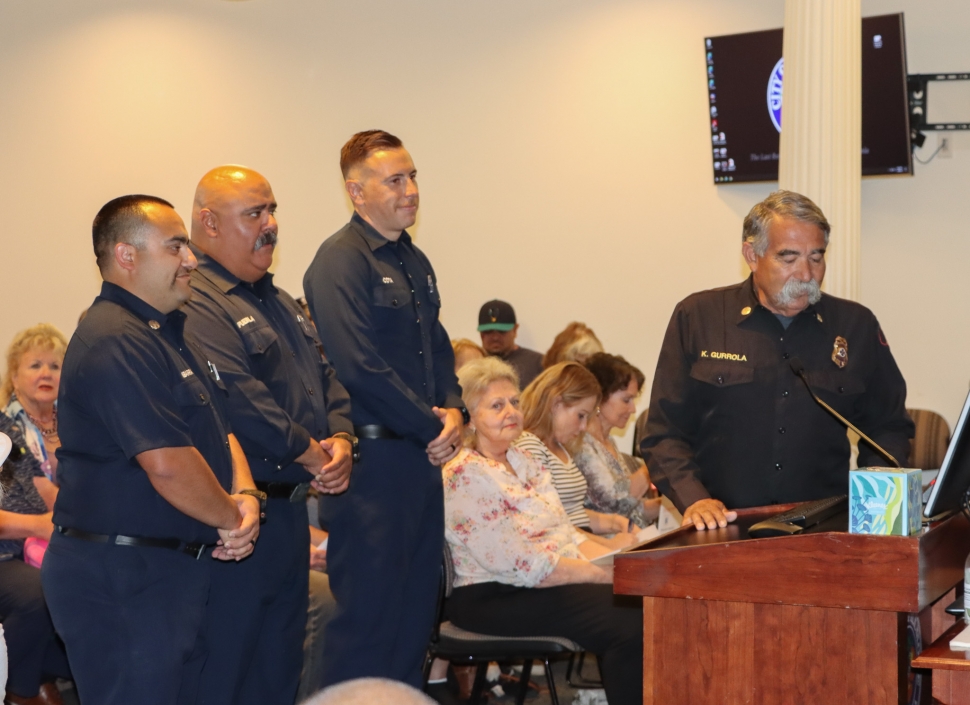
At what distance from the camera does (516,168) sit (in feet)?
23.0

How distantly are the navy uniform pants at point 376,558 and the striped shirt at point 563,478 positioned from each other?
88 centimetres

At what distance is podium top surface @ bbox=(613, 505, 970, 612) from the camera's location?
6.68 ft

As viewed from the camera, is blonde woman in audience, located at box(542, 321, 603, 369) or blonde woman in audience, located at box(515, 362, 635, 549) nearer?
blonde woman in audience, located at box(515, 362, 635, 549)

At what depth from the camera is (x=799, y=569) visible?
82.7 inches

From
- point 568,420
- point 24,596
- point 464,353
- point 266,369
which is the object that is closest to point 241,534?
point 266,369

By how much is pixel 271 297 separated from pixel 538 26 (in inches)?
177

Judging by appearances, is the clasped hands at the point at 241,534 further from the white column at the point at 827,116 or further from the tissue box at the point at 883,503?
the white column at the point at 827,116

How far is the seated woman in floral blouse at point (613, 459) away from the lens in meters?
4.44

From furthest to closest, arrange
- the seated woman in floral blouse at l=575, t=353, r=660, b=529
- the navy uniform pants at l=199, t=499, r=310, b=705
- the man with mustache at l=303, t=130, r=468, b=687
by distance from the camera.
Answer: the seated woman in floral blouse at l=575, t=353, r=660, b=529 < the man with mustache at l=303, t=130, r=468, b=687 < the navy uniform pants at l=199, t=499, r=310, b=705

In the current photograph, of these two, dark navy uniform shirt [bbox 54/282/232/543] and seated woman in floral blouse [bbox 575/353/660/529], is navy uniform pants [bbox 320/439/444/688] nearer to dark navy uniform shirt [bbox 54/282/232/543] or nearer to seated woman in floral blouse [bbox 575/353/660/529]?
dark navy uniform shirt [bbox 54/282/232/543]

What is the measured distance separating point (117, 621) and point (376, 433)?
107cm

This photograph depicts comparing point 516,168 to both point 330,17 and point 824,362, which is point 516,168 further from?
point 824,362

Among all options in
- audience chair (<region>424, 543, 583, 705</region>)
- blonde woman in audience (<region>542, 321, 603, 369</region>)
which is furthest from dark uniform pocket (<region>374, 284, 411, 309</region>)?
blonde woman in audience (<region>542, 321, 603, 369</region>)

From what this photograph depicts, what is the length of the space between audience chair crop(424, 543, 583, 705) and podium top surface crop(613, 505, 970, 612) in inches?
43.1
